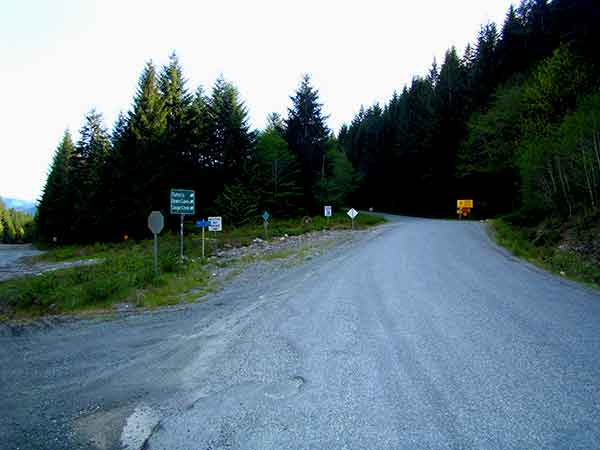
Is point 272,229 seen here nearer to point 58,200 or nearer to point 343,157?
point 343,157

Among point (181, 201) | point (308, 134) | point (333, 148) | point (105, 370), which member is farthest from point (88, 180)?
point (105, 370)

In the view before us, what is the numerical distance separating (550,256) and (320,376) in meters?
11.7

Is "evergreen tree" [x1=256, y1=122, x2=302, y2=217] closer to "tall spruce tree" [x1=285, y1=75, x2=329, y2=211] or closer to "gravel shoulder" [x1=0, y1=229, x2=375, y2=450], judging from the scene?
"tall spruce tree" [x1=285, y1=75, x2=329, y2=211]

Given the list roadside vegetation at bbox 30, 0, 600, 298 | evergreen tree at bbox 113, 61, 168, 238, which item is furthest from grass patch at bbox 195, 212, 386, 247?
evergreen tree at bbox 113, 61, 168, 238

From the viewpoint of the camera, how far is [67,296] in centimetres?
722

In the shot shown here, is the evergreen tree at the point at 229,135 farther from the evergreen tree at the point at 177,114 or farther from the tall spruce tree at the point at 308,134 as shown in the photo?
the tall spruce tree at the point at 308,134

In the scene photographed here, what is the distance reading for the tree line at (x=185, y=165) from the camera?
27875mm

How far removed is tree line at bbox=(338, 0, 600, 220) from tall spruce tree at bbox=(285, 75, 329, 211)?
49.9ft

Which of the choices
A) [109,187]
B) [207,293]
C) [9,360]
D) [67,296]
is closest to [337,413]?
[9,360]

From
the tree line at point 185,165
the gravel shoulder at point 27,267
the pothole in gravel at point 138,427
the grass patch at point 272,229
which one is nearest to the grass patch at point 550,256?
the pothole in gravel at point 138,427

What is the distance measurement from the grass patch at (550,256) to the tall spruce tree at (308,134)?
23462mm

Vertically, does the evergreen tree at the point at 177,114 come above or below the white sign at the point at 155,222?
above

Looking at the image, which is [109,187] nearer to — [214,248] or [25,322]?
[214,248]

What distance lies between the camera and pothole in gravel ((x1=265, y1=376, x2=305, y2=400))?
10.3ft
